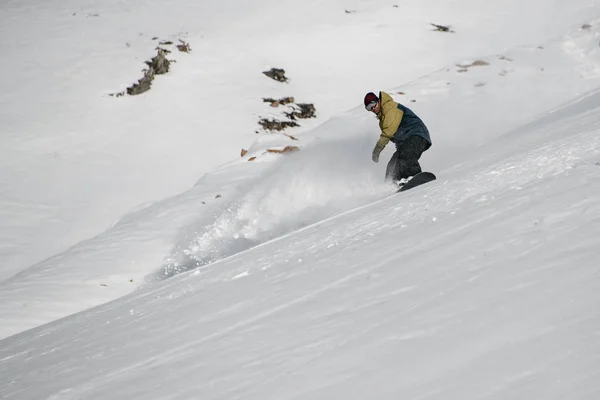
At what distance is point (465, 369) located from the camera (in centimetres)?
156

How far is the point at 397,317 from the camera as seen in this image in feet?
6.90

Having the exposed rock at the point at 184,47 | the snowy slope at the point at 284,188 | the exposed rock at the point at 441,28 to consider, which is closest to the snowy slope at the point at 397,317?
the snowy slope at the point at 284,188

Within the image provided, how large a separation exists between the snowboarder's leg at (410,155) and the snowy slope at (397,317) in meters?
3.01

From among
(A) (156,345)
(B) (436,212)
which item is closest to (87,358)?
(A) (156,345)

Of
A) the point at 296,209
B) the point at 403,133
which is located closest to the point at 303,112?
the point at 296,209

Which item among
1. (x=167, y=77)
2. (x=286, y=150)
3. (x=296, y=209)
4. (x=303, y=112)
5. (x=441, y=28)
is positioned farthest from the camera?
(x=441, y=28)

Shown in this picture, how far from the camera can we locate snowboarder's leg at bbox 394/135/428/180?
7527mm

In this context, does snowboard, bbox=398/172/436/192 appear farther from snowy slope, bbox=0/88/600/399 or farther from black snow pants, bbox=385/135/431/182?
snowy slope, bbox=0/88/600/399

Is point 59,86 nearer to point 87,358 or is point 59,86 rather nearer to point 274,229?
point 274,229

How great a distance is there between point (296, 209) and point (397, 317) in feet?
21.0

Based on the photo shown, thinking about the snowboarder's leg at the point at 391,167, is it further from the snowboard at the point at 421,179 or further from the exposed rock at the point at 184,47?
the exposed rock at the point at 184,47

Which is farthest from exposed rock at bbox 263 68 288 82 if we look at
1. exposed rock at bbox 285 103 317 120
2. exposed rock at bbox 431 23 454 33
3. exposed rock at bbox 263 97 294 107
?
exposed rock at bbox 431 23 454 33

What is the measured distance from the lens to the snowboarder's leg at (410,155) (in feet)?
24.7

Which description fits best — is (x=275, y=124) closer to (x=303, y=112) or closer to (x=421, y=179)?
(x=303, y=112)
